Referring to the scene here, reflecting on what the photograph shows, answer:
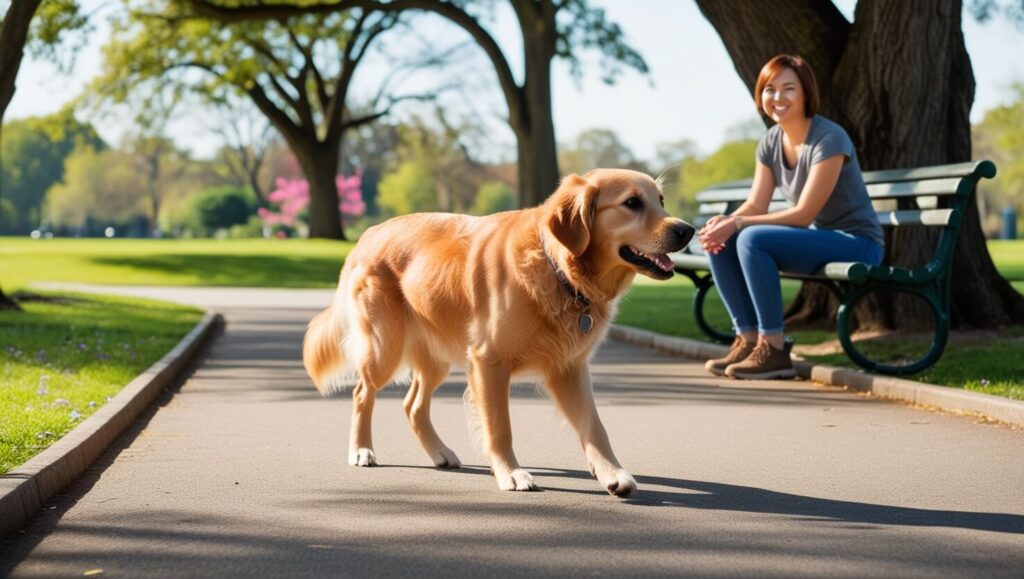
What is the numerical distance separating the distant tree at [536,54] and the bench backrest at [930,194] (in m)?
16.7

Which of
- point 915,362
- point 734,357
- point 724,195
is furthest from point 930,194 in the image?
point 724,195

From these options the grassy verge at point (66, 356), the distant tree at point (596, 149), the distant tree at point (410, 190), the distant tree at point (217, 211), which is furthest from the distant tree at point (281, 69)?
the distant tree at point (596, 149)

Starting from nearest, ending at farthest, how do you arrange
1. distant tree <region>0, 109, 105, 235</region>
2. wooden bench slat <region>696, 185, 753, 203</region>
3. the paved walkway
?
the paved walkway → wooden bench slat <region>696, 185, 753, 203</region> → distant tree <region>0, 109, 105, 235</region>

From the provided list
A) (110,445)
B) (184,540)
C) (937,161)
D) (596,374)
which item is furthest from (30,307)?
(184,540)

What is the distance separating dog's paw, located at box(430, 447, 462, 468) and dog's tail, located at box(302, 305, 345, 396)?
0.73m

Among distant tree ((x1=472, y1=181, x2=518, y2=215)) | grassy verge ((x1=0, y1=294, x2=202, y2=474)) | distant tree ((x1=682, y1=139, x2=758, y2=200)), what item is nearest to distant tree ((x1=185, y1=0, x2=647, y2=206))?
grassy verge ((x1=0, y1=294, x2=202, y2=474))

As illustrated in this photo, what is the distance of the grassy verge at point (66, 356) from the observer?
6293mm

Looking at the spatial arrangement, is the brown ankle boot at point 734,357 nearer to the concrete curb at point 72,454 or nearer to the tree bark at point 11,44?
the concrete curb at point 72,454

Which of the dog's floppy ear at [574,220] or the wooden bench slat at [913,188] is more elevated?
the dog's floppy ear at [574,220]

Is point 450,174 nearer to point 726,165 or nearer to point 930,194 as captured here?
point 726,165

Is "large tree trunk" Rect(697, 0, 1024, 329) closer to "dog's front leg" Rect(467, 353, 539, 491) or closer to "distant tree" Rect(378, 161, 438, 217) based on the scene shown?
"dog's front leg" Rect(467, 353, 539, 491)

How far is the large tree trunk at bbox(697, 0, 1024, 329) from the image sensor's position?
10.2 meters

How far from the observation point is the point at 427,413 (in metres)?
5.99

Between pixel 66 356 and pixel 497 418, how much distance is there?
5749 millimetres
